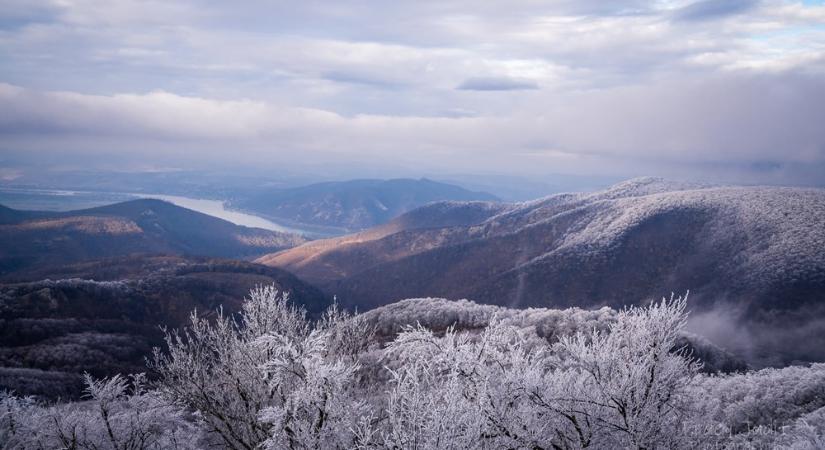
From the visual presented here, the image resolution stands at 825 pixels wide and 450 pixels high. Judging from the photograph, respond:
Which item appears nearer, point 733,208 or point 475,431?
point 475,431

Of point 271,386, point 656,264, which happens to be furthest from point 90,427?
point 656,264

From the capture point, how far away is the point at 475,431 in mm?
10609

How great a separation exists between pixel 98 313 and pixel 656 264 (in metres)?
108

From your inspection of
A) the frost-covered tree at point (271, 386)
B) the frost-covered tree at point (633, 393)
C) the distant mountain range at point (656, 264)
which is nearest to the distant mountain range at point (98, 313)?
the frost-covered tree at point (271, 386)

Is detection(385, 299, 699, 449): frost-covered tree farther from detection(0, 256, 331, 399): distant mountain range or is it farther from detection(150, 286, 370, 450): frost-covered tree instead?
detection(0, 256, 331, 399): distant mountain range

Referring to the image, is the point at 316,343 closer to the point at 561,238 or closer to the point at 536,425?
the point at 536,425

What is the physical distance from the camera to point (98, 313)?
80375 mm

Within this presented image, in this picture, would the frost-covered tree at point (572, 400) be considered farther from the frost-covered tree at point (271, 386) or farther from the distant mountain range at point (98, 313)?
the distant mountain range at point (98, 313)

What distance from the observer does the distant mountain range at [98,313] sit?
54.0 metres

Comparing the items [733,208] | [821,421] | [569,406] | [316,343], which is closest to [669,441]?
[569,406]

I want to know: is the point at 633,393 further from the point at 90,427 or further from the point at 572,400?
the point at 90,427

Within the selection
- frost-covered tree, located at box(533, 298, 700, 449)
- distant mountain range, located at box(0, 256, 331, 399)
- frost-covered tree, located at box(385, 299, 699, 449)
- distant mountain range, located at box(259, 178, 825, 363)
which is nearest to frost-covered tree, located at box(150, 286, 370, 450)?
frost-covered tree, located at box(385, 299, 699, 449)

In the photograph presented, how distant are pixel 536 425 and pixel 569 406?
1.25 m

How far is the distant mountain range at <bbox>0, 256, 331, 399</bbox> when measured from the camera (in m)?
54.0
